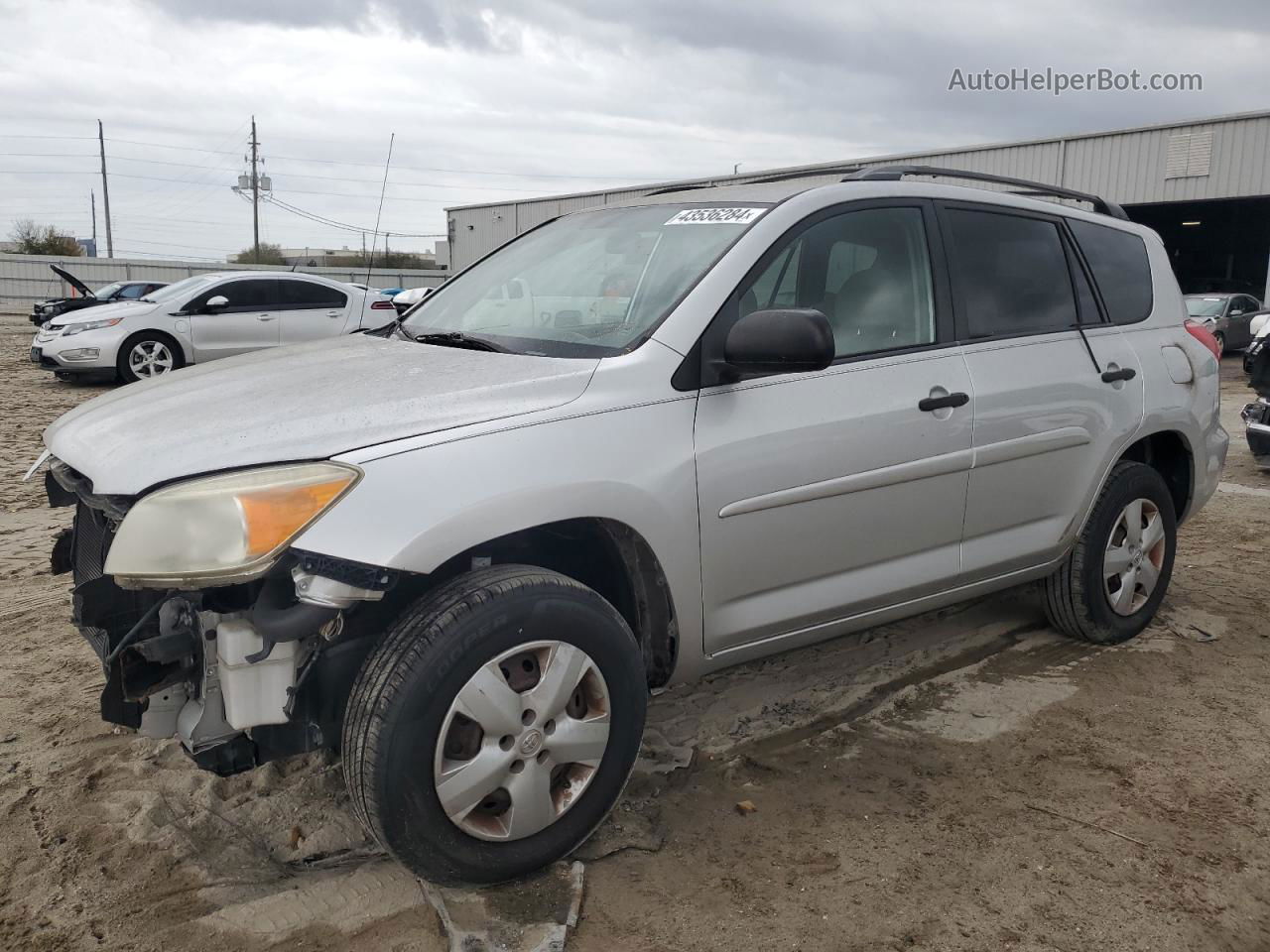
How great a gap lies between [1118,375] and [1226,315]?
1902cm

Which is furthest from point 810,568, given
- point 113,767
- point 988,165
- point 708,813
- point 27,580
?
point 988,165

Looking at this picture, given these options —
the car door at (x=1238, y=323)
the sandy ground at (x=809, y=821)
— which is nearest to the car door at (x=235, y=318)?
the sandy ground at (x=809, y=821)

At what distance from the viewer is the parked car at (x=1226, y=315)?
1998 centimetres

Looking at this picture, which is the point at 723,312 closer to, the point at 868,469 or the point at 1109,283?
the point at 868,469

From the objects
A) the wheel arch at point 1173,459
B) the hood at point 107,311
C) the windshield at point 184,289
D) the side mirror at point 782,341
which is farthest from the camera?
the windshield at point 184,289

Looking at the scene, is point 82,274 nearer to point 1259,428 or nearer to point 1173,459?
point 1259,428

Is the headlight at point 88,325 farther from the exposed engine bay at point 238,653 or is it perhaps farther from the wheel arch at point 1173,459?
the wheel arch at point 1173,459

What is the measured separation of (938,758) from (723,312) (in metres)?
1.60

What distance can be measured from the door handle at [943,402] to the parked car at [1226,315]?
19005mm

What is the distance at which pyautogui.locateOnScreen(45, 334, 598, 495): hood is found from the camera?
2342mm

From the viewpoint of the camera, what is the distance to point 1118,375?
4008 millimetres

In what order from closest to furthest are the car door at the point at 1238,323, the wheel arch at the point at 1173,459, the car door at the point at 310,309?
the wheel arch at the point at 1173,459 → the car door at the point at 310,309 → the car door at the point at 1238,323

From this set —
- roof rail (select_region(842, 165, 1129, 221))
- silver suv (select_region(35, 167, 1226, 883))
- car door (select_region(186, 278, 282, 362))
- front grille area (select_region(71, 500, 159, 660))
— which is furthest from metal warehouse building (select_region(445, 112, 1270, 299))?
front grille area (select_region(71, 500, 159, 660))

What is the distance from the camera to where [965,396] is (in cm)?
341
